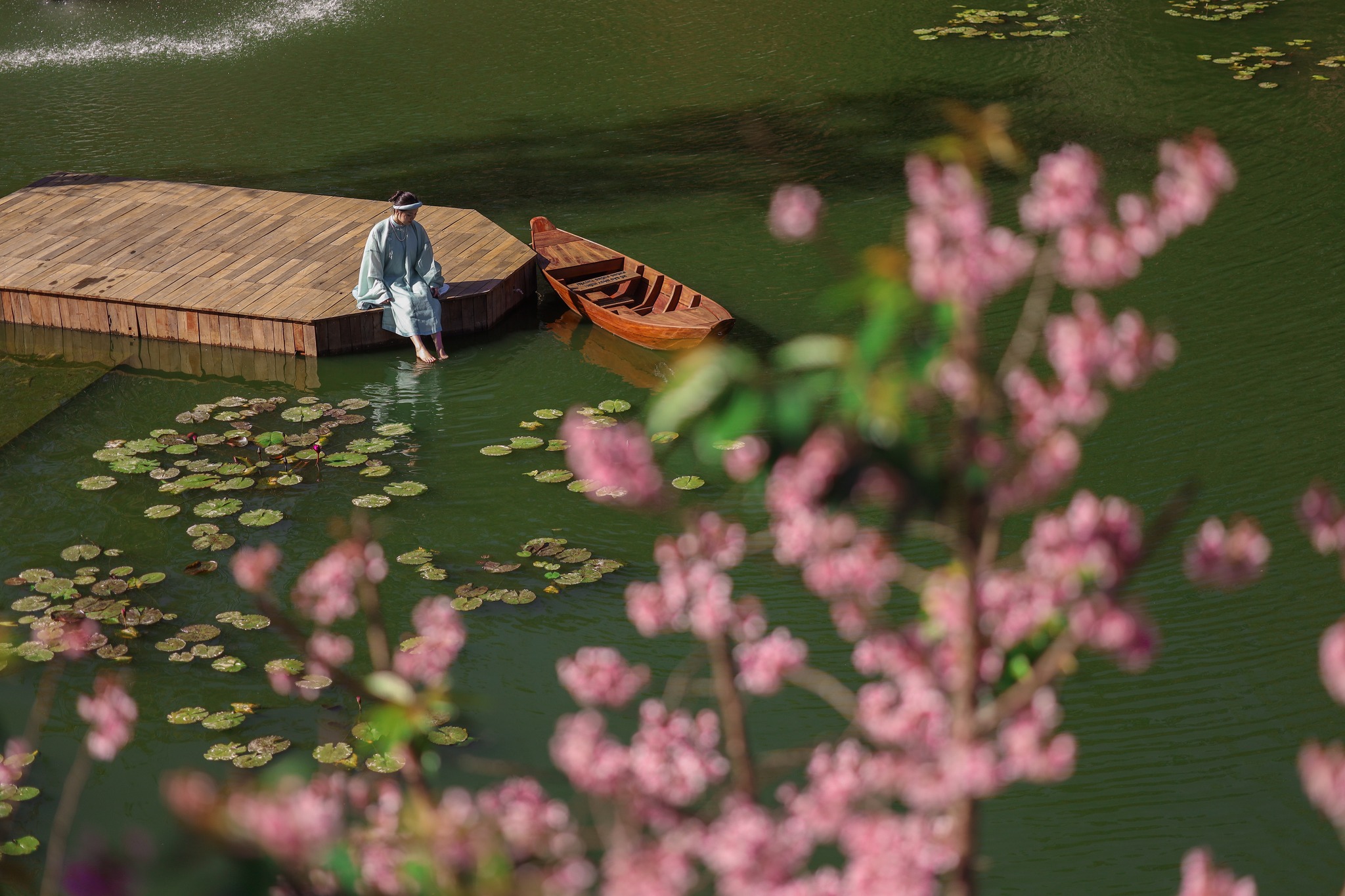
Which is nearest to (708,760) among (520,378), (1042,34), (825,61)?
(520,378)

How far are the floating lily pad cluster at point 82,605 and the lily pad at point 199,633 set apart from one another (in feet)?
0.44

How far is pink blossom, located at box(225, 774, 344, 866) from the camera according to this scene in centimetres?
178

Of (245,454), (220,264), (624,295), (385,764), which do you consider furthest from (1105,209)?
(220,264)

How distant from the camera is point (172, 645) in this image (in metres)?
5.64

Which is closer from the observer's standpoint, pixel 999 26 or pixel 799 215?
pixel 799 215

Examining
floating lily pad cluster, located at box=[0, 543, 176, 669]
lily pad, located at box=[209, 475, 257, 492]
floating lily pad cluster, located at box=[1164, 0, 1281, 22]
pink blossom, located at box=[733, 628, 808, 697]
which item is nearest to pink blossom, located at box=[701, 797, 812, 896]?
pink blossom, located at box=[733, 628, 808, 697]

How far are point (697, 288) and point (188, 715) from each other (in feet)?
15.5

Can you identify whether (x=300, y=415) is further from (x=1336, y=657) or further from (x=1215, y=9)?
(x=1215, y=9)

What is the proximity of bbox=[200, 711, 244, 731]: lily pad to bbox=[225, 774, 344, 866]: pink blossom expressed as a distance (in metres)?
3.50

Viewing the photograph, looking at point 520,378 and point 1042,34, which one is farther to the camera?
point 1042,34

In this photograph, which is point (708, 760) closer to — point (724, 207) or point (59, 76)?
point (724, 207)

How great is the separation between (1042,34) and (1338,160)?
407 cm

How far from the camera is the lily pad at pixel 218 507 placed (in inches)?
259

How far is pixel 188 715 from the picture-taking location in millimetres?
5262
